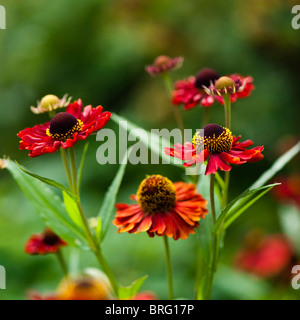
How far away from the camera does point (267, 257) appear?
1.39m

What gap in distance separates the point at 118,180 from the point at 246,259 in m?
0.91

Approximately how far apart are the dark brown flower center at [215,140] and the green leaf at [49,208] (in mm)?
236

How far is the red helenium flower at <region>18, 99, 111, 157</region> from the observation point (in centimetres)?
58

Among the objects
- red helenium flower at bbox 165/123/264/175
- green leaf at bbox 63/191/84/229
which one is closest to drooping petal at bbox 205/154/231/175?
red helenium flower at bbox 165/123/264/175

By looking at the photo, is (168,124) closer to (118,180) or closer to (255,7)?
(255,7)

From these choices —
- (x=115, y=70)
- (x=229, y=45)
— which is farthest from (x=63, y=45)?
(x=229, y=45)

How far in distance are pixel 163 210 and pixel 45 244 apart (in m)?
0.26

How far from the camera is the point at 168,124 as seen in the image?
7.89 ft

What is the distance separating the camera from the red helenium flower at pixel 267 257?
1369 mm

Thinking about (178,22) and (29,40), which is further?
(29,40)

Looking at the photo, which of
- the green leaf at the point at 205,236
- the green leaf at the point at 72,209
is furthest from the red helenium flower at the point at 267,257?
the green leaf at the point at 72,209

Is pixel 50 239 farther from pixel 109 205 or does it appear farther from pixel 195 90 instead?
pixel 195 90

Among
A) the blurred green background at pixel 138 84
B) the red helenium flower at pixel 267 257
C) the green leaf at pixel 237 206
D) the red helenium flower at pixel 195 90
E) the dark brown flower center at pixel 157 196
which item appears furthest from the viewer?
the blurred green background at pixel 138 84

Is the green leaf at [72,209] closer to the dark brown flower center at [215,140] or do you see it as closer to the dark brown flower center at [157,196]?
the dark brown flower center at [157,196]
